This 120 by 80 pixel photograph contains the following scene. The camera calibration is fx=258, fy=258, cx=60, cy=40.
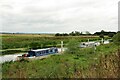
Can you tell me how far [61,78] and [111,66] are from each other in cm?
126

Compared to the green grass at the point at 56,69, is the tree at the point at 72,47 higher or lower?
lower

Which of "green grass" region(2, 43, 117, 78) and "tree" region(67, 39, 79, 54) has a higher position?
"green grass" region(2, 43, 117, 78)

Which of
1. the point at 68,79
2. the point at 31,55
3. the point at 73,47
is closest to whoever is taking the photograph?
the point at 68,79

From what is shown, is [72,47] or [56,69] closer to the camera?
[56,69]

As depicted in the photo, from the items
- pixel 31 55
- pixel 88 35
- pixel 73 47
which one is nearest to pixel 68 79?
pixel 31 55

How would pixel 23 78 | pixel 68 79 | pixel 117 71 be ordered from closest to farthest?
1. pixel 117 71
2. pixel 68 79
3. pixel 23 78

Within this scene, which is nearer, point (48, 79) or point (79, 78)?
point (79, 78)

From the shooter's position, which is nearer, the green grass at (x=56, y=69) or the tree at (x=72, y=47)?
the green grass at (x=56, y=69)

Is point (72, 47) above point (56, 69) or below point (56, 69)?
below

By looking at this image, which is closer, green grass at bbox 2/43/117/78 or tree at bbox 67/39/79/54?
green grass at bbox 2/43/117/78

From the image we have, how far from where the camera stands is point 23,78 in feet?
19.1

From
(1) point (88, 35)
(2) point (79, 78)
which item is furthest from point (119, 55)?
(1) point (88, 35)

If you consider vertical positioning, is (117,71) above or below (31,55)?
above

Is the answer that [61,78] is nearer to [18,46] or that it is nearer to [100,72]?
[100,72]
